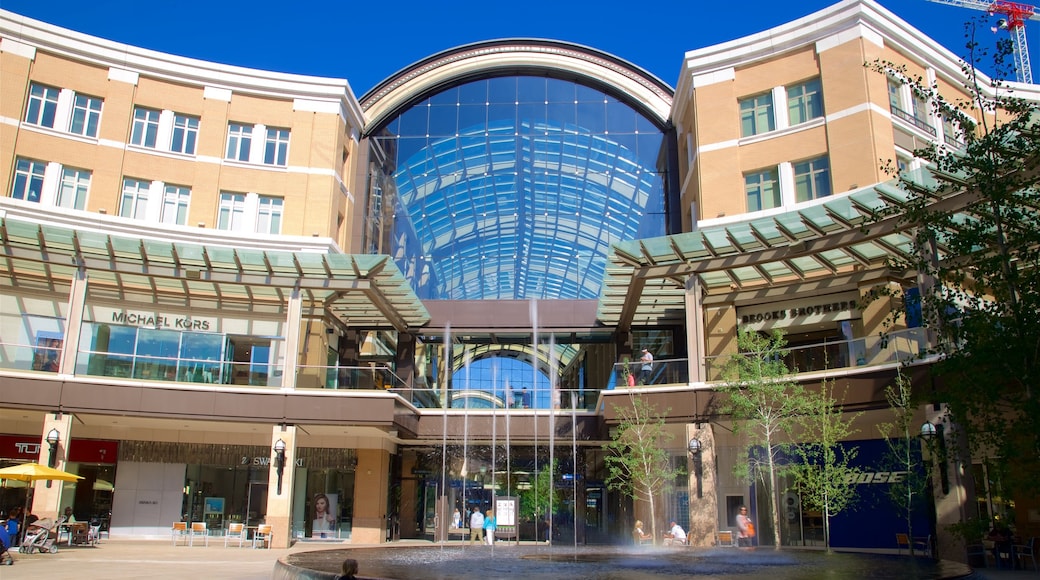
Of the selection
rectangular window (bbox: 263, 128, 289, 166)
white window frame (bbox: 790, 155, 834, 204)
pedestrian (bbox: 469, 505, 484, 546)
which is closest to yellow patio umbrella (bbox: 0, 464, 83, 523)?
pedestrian (bbox: 469, 505, 484, 546)

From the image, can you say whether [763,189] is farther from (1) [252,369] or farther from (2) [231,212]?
(2) [231,212]

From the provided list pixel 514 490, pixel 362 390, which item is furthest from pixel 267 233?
pixel 514 490

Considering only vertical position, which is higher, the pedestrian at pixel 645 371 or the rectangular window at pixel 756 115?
the rectangular window at pixel 756 115

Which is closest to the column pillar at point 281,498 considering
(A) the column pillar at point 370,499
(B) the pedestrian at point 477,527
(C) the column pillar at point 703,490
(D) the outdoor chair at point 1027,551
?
(A) the column pillar at point 370,499

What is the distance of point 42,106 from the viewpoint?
99.2 feet

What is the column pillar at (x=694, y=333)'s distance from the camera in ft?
80.5

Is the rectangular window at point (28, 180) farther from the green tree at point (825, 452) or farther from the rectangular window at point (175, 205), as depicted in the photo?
the green tree at point (825, 452)

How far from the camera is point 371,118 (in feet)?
125

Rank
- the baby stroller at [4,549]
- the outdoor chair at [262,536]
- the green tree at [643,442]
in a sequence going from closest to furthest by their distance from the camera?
1. the baby stroller at [4,549]
2. the outdoor chair at [262,536]
3. the green tree at [643,442]

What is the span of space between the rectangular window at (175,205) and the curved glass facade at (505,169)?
26.8ft

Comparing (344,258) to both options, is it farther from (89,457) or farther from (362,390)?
(89,457)

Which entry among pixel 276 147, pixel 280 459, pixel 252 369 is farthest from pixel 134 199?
pixel 280 459

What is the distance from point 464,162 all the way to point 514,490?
52.3 feet

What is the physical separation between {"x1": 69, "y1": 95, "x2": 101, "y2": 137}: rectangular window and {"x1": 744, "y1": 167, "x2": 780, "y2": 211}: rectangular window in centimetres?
2492
